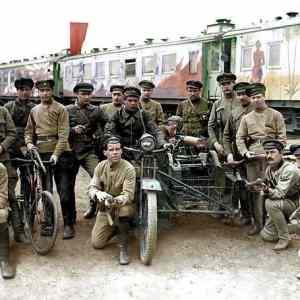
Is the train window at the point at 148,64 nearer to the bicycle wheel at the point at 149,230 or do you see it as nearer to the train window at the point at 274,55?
the train window at the point at 274,55

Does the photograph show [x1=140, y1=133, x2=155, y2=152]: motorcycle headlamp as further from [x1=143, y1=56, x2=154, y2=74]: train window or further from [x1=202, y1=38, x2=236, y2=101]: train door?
[x1=143, y1=56, x2=154, y2=74]: train window

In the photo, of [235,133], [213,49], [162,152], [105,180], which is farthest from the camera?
[213,49]

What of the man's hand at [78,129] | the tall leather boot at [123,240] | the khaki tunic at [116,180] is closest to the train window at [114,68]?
the man's hand at [78,129]

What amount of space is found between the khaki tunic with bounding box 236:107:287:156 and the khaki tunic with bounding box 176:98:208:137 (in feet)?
4.56

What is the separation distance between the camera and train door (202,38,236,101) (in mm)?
15461

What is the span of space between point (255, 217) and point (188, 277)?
1.53 m

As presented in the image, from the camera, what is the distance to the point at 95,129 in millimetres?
6133

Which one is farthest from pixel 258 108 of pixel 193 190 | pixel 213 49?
pixel 213 49

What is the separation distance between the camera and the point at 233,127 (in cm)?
608

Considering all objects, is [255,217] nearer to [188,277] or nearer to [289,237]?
[289,237]

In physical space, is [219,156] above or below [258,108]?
below

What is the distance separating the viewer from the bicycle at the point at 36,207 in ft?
16.0

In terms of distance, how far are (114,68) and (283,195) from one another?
15297 mm

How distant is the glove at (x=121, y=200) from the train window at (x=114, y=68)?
49.1 ft
